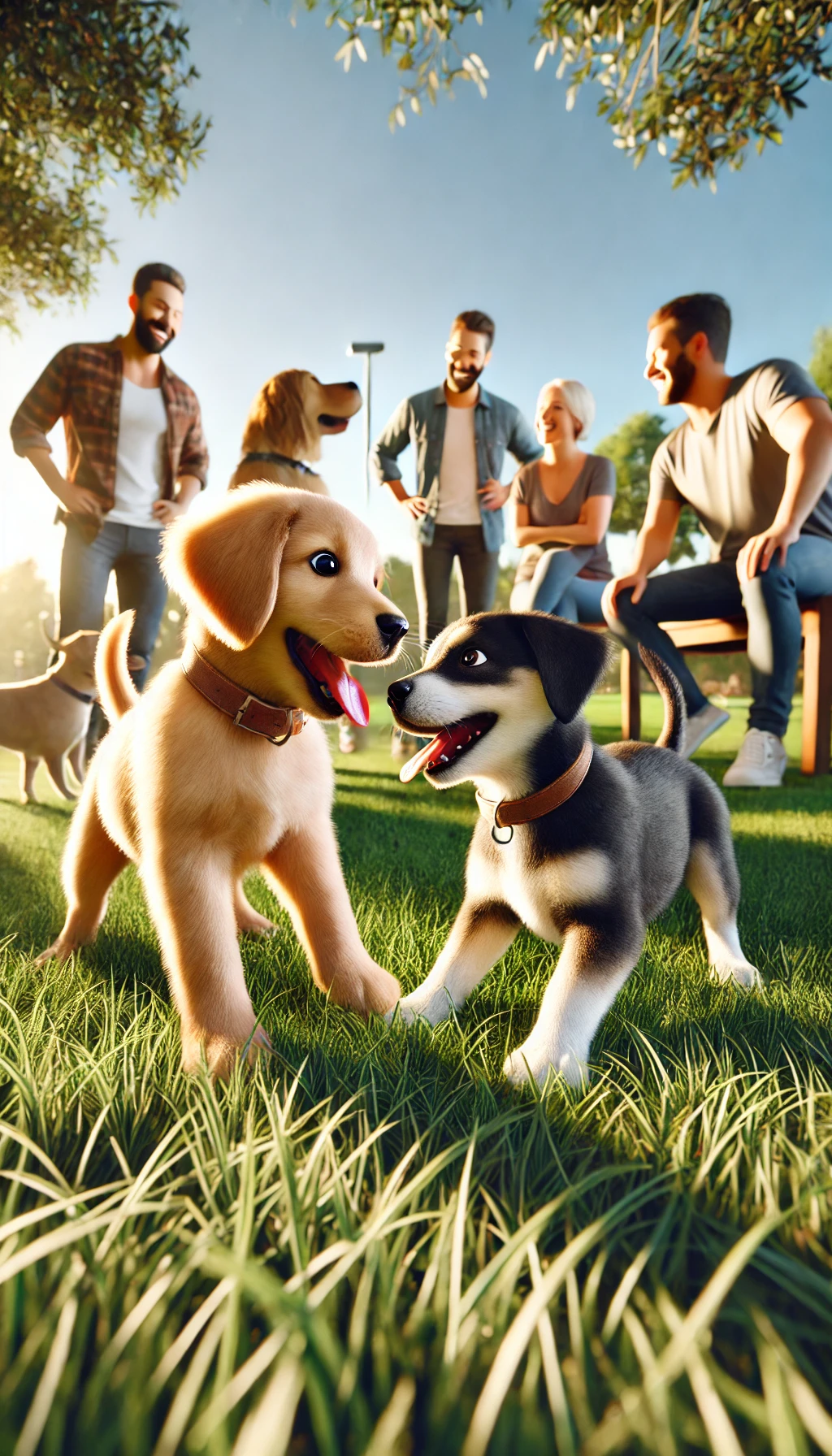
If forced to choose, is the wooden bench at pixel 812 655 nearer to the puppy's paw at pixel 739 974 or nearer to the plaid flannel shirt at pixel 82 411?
the plaid flannel shirt at pixel 82 411

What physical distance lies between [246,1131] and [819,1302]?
0.69 m

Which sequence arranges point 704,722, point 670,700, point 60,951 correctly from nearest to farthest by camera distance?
point 60,951 < point 670,700 < point 704,722

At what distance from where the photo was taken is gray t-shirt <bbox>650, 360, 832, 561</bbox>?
173 inches

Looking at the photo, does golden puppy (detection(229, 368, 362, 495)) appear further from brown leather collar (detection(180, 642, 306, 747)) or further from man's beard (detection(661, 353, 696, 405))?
brown leather collar (detection(180, 642, 306, 747))

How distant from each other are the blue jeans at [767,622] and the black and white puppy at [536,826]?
2903 mm

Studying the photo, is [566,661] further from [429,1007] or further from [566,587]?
[566,587]

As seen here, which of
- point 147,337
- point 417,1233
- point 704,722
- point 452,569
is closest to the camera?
point 417,1233

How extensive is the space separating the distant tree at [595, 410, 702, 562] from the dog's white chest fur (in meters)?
20.4

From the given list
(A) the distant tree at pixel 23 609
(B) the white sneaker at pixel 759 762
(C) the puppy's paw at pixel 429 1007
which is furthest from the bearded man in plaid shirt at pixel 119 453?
(A) the distant tree at pixel 23 609

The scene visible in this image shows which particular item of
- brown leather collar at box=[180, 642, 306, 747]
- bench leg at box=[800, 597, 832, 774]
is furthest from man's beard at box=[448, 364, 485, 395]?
brown leather collar at box=[180, 642, 306, 747]

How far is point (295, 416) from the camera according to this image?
3701 millimetres

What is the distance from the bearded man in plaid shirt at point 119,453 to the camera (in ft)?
14.0

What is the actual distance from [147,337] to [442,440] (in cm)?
195

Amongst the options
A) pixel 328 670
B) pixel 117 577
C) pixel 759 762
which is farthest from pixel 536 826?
pixel 117 577
